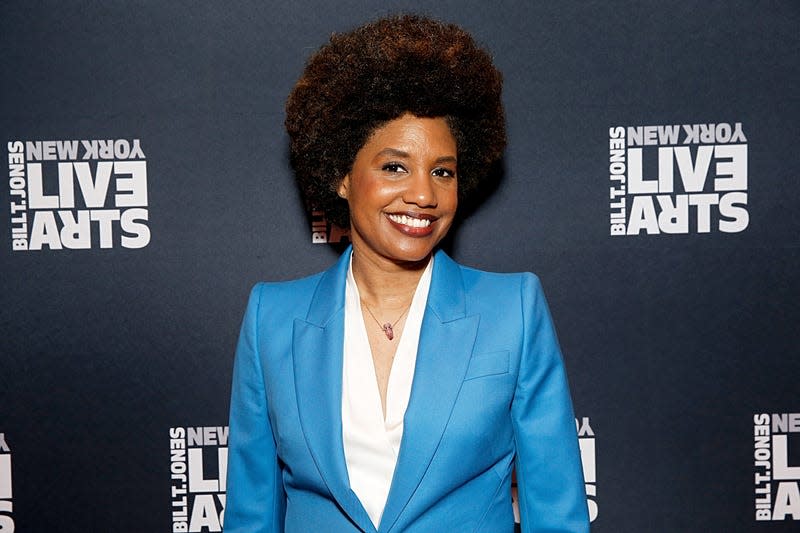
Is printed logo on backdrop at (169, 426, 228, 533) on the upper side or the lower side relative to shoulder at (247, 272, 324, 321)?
lower

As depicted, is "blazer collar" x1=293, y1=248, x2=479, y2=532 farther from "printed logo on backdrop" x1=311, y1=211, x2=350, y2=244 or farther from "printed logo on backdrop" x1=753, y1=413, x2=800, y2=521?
"printed logo on backdrop" x1=753, y1=413, x2=800, y2=521

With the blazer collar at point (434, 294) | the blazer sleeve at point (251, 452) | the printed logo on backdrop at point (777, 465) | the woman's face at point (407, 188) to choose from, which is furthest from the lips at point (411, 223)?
the printed logo on backdrop at point (777, 465)

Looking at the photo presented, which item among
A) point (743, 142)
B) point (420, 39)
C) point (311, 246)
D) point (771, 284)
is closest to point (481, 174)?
point (420, 39)

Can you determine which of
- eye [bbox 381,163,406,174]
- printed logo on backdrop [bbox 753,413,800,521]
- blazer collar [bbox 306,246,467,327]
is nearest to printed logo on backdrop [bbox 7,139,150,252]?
blazer collar [bbox 306,246,467,327]

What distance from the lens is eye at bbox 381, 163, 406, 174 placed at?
4.21 ft

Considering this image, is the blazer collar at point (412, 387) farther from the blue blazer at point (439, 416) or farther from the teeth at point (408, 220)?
the teeth at point (408, 220)

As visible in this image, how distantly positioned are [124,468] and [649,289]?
52.3 inches

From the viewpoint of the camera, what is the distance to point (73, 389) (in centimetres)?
179

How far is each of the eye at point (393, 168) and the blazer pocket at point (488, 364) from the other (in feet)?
1.13

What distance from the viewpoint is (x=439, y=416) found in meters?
1.21

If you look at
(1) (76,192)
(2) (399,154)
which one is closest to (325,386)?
(2) (399,154)

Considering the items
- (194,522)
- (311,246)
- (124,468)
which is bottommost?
(194,522)

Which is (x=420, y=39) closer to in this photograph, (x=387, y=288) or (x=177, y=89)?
(x=387, y=288)

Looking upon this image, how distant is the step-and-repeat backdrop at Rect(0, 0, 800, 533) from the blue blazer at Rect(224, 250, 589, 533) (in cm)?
43
